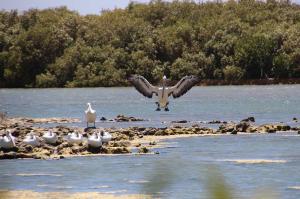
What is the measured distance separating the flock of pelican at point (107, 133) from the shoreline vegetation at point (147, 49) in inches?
3509

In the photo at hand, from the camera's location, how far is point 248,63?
125688 mm

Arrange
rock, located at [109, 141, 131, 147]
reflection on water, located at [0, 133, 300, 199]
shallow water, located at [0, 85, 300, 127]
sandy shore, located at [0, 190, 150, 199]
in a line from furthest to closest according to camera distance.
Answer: shallow water, located at [0, 85, 300, 127]
rock, located at [109, 141, 131, 147]
reflection on water, located at [0, 133, 300, 199]
sandy shore, located at [0, 190, 150, 199]

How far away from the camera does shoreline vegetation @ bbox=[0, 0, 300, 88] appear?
12736 centimetres

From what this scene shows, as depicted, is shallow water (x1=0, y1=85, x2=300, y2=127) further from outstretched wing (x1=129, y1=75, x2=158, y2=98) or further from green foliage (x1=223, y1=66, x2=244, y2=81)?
green foliage (x1=223, y1=66, x2=244, y2=81)

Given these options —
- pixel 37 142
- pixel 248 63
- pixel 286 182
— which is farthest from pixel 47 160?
pixel 248 63

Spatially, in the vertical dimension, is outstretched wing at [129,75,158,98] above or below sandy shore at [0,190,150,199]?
above

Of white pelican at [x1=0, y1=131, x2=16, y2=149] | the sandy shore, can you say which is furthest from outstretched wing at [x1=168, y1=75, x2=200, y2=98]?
the sandy shore

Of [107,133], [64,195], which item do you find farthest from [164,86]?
[64,195]

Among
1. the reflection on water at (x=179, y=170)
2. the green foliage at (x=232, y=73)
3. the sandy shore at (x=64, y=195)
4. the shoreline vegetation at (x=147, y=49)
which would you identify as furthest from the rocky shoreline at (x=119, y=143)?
the green foliage at (x=232, y=73)

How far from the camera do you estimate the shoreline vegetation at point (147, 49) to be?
418 ft

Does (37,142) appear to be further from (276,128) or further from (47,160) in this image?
(276,128)

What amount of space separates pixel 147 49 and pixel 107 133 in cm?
10535

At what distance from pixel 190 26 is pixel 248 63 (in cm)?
1926

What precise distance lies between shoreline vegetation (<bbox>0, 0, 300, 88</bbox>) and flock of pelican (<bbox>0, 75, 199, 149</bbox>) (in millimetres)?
89136
